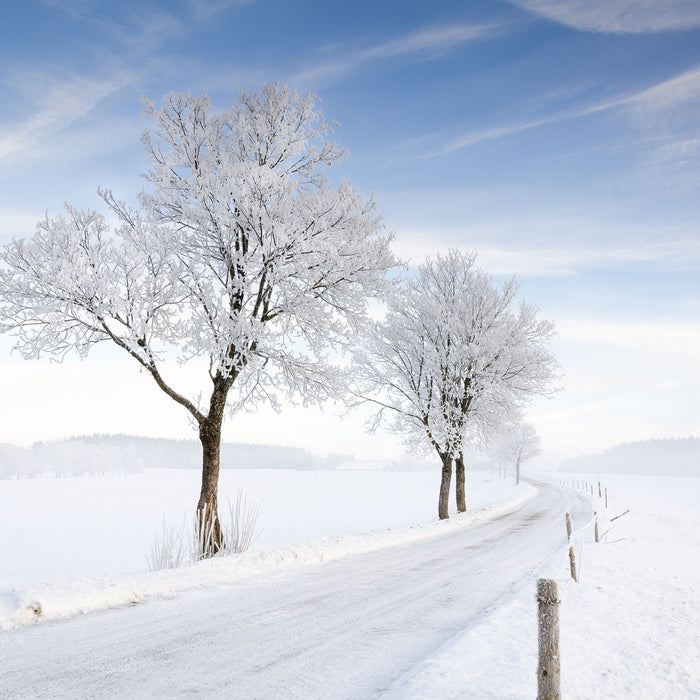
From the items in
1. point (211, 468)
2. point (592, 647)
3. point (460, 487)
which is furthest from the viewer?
point (460, 487)

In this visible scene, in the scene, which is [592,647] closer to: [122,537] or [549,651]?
[549,651]

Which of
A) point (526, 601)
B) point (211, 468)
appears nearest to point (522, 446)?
point (211, 468)

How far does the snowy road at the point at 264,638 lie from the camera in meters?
4.16

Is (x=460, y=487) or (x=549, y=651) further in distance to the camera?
(x=460, y=487)

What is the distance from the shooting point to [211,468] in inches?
447

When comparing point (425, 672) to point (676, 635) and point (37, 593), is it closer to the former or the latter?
point (676, 635)

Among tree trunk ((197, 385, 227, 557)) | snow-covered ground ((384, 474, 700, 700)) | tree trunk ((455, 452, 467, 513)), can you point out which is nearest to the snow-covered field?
snow-covered ground ((384, 474, 700, 700))

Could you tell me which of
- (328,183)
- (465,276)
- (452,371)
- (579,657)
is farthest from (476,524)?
(579,657)

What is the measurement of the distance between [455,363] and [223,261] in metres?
12.5

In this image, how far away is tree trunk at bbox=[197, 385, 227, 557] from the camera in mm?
10812

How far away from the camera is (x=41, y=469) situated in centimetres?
13638

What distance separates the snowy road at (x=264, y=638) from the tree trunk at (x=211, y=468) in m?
2.45

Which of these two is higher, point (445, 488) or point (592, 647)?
point (592, 647)

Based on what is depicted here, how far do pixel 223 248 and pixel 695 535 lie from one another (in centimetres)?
1839
